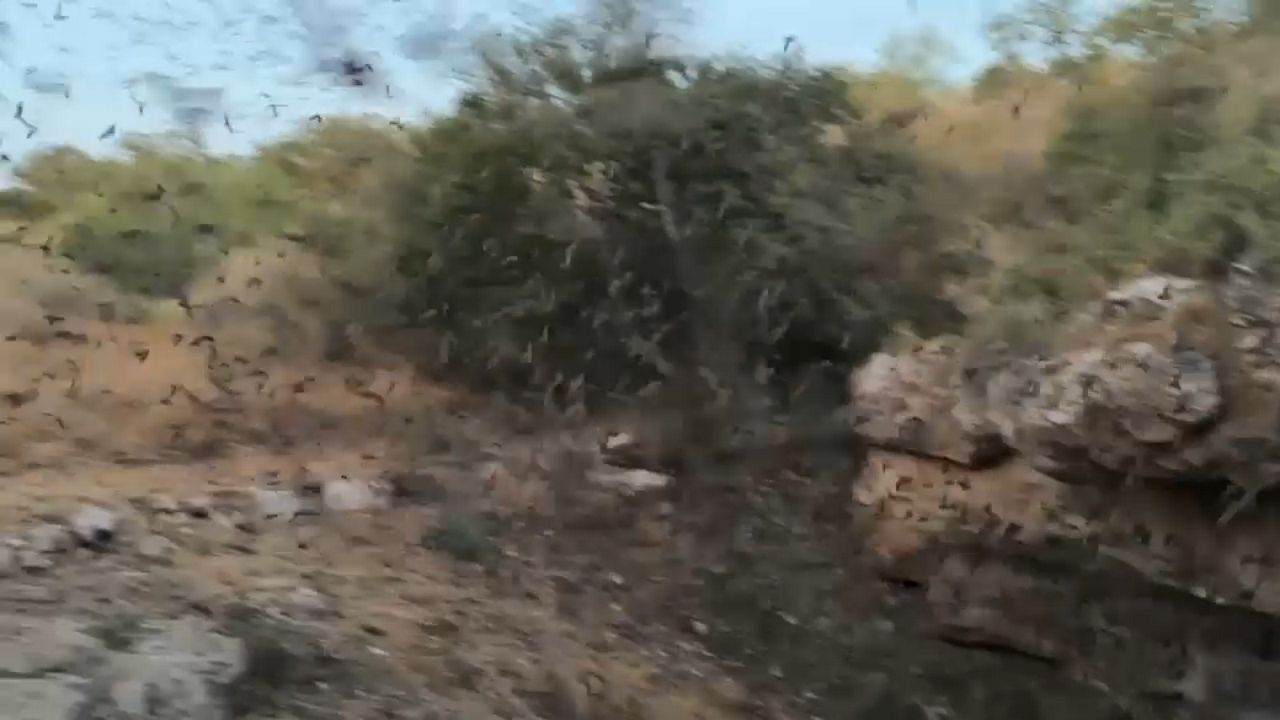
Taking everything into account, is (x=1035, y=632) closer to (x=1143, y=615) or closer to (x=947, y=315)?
(x=1143, y=615)

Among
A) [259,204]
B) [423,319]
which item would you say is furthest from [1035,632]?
[259,204]

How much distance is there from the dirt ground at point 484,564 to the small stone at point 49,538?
2 cm

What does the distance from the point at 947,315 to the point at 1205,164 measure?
0.62 metres

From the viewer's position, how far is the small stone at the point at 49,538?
6.61ft

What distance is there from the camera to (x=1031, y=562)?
257cm

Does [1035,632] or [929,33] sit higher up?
[929,33]

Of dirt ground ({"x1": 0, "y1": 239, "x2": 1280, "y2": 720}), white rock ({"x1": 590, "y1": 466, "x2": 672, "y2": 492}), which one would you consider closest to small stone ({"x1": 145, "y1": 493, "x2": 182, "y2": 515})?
dirt ground ({"x1": 0, "y1": 239, "x2": 1280, "y2": 720})

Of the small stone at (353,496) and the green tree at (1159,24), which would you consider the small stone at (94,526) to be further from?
the green tree at (1159,24)

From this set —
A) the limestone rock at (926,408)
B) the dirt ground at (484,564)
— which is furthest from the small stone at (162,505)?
the limestone rock at (926,408)

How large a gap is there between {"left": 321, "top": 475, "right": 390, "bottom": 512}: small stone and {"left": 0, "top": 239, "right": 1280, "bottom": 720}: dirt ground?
0.02m

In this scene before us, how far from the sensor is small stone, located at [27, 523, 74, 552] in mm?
2016

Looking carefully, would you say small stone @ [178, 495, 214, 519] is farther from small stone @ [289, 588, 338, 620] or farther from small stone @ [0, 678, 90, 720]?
small stone @ [0, 678, 90, 720]

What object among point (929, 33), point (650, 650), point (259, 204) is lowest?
point (650, 650)

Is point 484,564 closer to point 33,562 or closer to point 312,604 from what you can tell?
point 312,604
